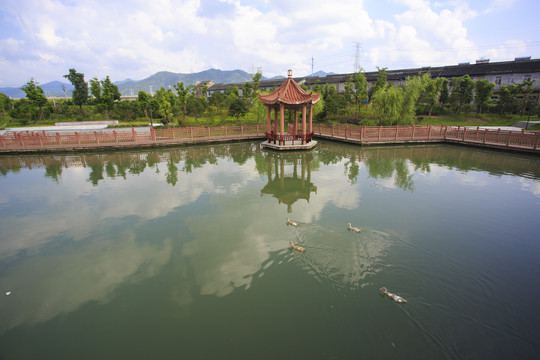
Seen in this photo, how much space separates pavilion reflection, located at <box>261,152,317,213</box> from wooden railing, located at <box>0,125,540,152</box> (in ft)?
8.28

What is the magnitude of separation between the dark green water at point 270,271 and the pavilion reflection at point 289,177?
0.44 ft

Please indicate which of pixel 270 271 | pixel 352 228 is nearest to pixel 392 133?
pixel 352 228

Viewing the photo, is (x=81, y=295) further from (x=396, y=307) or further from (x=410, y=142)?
(x=410, y=142)

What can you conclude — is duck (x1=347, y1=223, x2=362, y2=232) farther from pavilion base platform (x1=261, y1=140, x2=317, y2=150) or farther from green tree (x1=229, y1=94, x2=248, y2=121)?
green tree (x1=229, y1=94, x2=248, y2=121)

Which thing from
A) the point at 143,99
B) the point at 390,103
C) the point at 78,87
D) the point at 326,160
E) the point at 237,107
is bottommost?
the point at 326,160

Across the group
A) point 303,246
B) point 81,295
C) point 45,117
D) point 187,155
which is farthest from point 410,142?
point 45,117

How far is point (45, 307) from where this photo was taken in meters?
3.83

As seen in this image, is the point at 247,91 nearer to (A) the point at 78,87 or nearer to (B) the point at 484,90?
(A) the point at 78,87

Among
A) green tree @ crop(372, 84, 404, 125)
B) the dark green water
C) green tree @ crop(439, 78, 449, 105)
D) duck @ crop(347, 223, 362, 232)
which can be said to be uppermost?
green tree @ crop(439, 78, 449, 105)

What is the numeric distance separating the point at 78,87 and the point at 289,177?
34385mm

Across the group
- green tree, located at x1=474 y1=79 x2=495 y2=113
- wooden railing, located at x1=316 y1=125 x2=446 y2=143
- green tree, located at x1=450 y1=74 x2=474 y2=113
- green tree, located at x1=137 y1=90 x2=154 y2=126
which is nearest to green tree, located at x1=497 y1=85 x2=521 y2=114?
green tree, located at x1=474 y1=79 x2=495 y2=113

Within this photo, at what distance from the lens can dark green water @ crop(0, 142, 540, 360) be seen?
321 centimetres

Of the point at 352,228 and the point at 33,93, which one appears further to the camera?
the point at 33,93

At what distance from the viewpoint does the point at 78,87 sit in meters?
31.9
